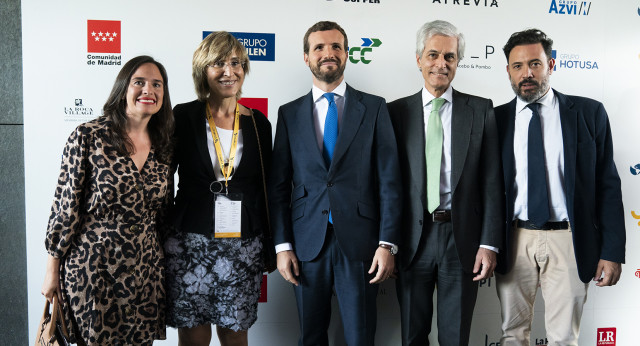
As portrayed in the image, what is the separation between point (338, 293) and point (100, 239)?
106 cm

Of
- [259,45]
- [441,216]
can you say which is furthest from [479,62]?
[259,45]

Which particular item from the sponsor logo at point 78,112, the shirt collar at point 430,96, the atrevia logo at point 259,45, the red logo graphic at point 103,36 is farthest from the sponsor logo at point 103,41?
the shirt collar at point 430,96

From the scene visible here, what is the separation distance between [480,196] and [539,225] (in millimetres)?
337

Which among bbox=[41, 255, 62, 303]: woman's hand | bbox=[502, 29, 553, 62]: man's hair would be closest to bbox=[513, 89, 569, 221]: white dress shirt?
bbox=[502, 29, 553, 62]: man's hair

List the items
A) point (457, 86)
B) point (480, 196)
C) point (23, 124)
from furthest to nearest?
point (457, 86) → point (23, 124) → point (480, 196)

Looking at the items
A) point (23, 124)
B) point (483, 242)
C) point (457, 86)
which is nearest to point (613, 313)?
point (483, 242)

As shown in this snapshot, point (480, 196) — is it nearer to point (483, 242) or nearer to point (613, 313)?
point (483, 242)

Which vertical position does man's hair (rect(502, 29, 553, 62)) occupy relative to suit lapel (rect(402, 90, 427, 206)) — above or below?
above

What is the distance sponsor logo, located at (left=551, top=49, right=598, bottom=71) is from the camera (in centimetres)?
306

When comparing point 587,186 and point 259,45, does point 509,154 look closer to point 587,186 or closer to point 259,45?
point 587,186

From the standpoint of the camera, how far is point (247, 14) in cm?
282

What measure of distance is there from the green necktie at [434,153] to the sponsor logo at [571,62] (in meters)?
1.29

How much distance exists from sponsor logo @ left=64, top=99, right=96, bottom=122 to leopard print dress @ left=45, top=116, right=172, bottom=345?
92 centimetres

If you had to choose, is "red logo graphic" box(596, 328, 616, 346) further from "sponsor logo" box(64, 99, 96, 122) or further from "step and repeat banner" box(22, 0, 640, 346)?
"sponsor logo" box(64, 99, 96, 122)
